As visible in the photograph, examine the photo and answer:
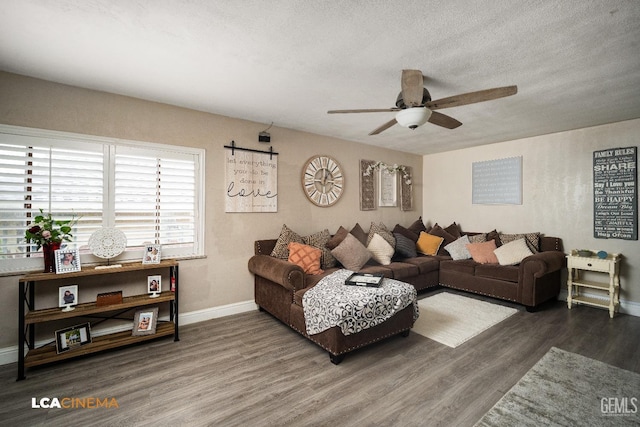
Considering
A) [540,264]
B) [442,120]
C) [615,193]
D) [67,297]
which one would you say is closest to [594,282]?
[540,264]

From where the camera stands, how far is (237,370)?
2.43 meters

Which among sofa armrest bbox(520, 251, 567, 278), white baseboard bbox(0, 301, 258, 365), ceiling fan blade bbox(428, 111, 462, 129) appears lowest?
white baseboard bbox(0, 301, 258, 365)

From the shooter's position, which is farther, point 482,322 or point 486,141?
point 486,141

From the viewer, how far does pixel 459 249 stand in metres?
4.86

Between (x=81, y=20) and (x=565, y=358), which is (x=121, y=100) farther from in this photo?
(x=565, y=358)

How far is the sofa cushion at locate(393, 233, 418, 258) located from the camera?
4828mm

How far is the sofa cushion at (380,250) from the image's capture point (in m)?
4.38

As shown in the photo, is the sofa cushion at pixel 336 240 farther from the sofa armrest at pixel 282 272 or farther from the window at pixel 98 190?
the window at pixel 98 190

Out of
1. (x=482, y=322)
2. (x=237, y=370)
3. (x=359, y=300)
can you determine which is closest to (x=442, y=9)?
(x=359, y=300)

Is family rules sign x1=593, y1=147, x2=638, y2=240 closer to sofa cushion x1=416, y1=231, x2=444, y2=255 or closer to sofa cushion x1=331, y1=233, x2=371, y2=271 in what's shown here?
sofa cushion x1=416, y1=231, x2=444, y2=255

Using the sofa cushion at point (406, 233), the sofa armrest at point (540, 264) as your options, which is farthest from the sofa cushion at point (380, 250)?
the sofa armrest at point (540, 264)

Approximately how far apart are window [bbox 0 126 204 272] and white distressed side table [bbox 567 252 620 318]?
193 inches

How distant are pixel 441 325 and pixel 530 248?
2.21m

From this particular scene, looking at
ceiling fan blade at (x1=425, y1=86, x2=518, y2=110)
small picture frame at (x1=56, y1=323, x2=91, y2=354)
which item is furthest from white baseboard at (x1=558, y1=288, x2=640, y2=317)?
small picture frame at (x1=56, y1=323, x2=91, y2=354)
